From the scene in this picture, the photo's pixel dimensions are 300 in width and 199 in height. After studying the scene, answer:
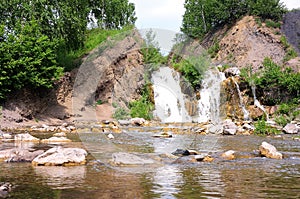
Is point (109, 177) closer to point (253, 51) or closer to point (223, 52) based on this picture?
point (253, 51)

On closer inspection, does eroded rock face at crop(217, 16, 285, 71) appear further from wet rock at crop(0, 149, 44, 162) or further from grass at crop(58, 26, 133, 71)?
wet rock at crop(0, 149, 44, 162)

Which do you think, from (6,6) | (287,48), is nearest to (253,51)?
(287,48)

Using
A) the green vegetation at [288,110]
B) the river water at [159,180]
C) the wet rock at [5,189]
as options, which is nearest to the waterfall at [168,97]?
the green vegetation at [288,110]

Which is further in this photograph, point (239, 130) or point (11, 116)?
point (11, 116)

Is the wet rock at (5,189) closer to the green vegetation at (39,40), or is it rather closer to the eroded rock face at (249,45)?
the green vegetation at (39,40)

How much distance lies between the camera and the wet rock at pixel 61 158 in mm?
10594

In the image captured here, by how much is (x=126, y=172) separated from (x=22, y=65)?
2399 cm

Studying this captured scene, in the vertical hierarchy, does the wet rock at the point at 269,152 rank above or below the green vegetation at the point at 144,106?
below

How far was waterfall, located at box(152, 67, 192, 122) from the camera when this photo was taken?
121 feet

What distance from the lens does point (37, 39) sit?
32.8m

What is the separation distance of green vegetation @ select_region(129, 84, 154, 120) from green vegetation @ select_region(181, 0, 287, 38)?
2236cm

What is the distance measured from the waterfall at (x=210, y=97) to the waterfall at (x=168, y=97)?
178 cm

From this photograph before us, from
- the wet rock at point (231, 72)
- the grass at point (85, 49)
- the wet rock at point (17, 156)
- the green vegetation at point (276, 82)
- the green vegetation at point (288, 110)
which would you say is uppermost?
the grass at point (85, 49)

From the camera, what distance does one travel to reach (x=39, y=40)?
107ft
